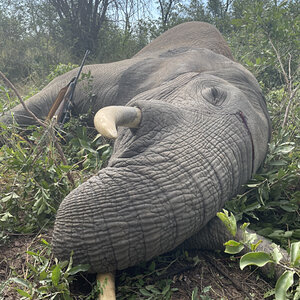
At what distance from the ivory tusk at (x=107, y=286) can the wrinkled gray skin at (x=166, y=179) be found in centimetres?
5

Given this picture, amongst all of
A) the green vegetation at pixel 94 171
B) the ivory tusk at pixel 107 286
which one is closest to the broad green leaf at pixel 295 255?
the green vegetation at pixel 94 171

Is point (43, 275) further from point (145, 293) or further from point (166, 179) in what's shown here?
point (166, 179)

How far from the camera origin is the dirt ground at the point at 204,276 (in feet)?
5.69

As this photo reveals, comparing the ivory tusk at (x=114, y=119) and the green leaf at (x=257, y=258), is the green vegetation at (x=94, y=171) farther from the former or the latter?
the ivory tusk at (x=114, y=119)

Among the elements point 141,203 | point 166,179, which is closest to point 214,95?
point 166,179

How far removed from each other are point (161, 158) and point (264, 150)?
3.36ft

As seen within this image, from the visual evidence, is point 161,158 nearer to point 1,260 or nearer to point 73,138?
point 1,260

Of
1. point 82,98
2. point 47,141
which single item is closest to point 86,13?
point 82,98

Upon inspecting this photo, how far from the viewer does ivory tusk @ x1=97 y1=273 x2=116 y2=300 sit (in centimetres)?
151

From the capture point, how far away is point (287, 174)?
7.63ft

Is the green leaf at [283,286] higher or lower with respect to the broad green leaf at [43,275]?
lower

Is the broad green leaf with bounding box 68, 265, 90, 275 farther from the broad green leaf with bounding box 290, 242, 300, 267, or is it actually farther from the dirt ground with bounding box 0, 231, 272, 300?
the broad green leaf with bounding box 290, 242, 300, 267

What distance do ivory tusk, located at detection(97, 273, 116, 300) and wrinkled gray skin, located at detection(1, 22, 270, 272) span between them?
0.05 m

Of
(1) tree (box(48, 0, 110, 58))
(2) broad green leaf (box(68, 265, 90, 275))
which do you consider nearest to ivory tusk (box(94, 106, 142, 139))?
(2) broad green leaf (box(68, 265, 90, 275))
